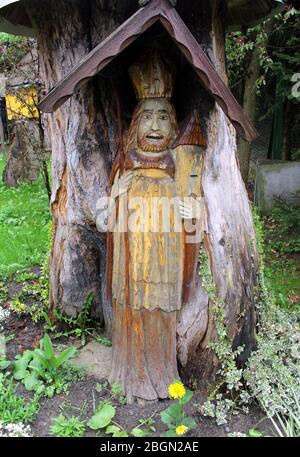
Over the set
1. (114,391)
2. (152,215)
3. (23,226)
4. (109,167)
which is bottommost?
(114,391)

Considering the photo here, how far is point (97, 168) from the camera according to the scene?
3211mm

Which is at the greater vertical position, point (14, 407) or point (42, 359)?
point (42, 359)

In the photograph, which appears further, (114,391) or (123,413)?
(114,391)

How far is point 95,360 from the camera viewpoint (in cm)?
327

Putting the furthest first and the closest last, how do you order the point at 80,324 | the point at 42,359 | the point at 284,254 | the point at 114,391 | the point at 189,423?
the point at 284,254 < the point at 80,324 < the point at 42,359 < the point at 114,391 < the point at 189,423

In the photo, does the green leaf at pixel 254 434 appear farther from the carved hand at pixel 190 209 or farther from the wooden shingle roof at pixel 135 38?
the wooden shingle roof at pixel 135 38

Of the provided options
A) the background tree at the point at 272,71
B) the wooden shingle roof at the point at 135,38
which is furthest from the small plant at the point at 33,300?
the background tree at the point at 272,71

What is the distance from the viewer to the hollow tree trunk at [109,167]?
282 centimetres

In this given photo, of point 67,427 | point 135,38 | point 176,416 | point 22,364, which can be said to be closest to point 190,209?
point 135,38

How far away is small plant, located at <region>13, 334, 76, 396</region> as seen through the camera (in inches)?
116

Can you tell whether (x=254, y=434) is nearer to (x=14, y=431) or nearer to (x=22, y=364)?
(x=14, y=431)

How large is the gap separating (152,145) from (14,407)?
1747 millimetres

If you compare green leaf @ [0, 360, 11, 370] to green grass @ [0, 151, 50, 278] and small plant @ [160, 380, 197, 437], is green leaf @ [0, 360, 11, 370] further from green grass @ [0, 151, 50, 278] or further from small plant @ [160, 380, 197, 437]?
green grass @ [0, 151, 50, 278]
